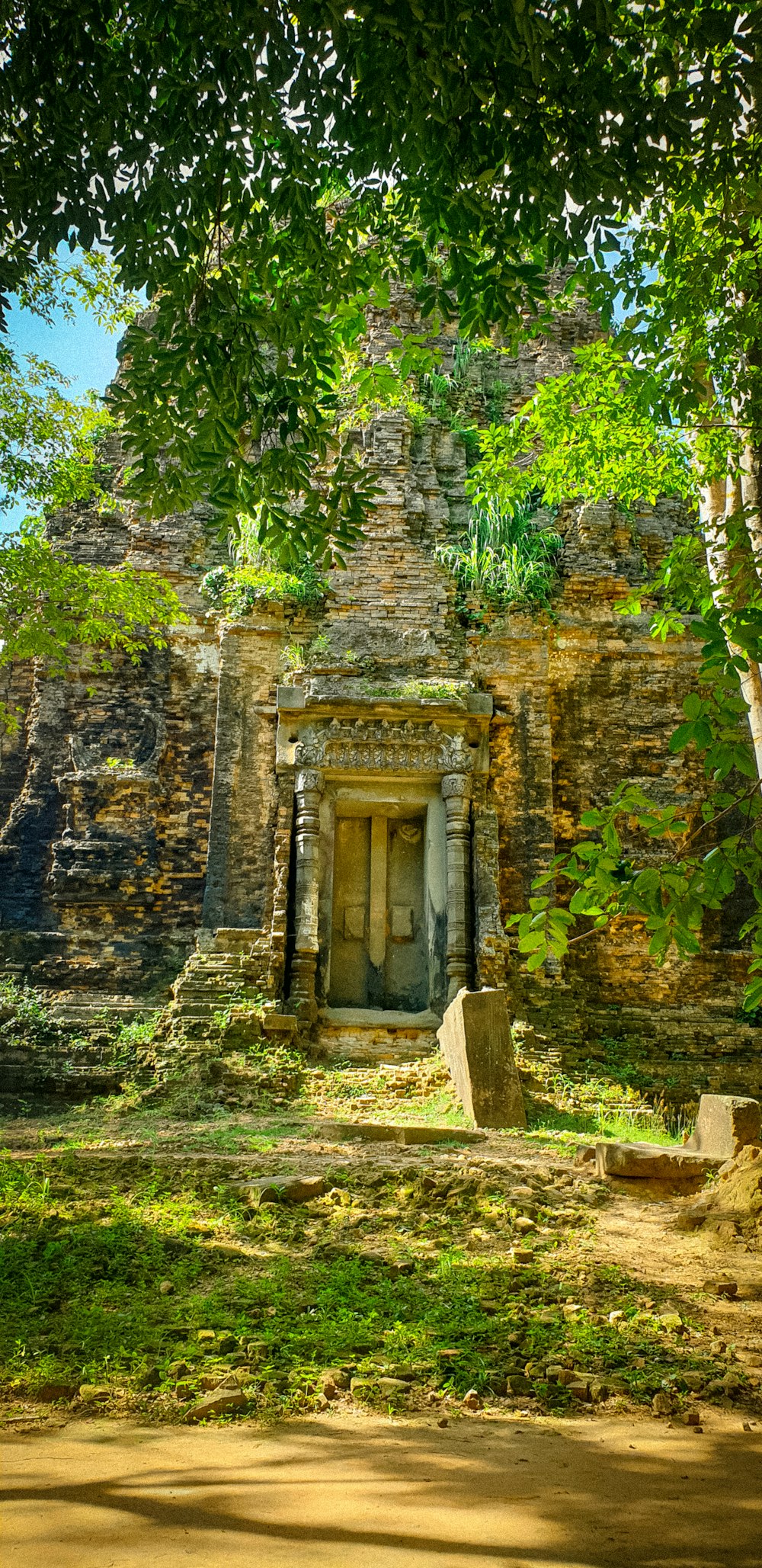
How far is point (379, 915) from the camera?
1114cm

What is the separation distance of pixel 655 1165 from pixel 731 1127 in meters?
0.58

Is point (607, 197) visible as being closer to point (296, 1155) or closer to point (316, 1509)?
point (316, 1509)

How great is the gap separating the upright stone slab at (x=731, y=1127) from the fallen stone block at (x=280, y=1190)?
A: 7.75 feet

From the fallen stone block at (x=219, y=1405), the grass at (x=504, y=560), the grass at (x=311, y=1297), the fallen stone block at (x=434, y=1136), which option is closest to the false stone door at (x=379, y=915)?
the grass at (x=504, y=560)

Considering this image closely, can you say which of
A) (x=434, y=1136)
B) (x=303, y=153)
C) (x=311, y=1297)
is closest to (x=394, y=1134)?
(x=434, y=1136)

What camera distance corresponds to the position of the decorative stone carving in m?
11.1

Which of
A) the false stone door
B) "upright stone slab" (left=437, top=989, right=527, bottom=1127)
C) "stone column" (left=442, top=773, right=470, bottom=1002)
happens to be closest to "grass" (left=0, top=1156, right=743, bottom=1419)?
"upright stone slab" (left=437, top=989, right=527, bottom=1127)

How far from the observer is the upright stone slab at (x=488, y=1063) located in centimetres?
761

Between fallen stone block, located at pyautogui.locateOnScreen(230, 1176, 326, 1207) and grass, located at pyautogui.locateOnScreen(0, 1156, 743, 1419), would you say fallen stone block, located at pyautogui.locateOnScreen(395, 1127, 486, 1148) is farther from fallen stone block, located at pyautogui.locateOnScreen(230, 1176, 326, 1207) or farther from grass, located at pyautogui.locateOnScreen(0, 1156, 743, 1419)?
fallen stone block, located at pyautogui.locateOnScreen(230, 1176, 326, 1207)

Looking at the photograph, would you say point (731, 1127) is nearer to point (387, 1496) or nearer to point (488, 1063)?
point (488, 1063)

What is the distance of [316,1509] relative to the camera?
2053mm

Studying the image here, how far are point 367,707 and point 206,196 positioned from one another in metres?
7.62

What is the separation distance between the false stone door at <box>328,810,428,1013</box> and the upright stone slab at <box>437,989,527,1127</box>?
3.08 meters

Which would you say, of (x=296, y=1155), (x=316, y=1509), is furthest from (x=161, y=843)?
(x=316, y=1509)
